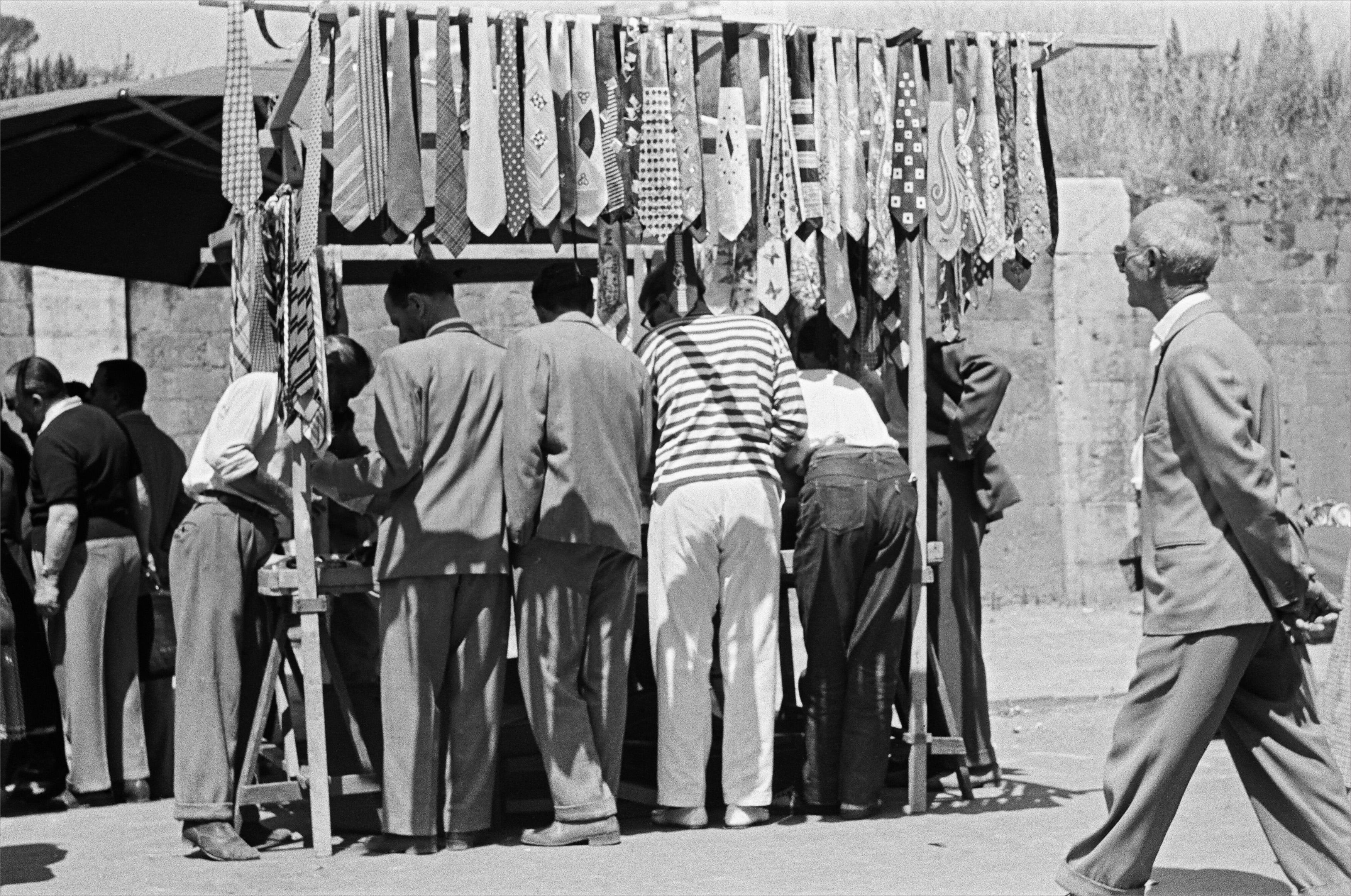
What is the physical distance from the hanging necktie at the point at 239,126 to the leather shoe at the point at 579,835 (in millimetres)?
2381

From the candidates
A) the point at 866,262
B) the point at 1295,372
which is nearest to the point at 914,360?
the point at 866,262

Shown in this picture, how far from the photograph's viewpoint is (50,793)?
7.42 meters

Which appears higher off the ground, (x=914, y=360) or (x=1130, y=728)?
(x=914, y=360)

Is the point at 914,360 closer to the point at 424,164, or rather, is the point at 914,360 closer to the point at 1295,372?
the point at 424,164

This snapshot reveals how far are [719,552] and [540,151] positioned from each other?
1.59m

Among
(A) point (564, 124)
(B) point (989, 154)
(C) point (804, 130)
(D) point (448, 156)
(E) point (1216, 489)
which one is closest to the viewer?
(E) point (1216, 489)

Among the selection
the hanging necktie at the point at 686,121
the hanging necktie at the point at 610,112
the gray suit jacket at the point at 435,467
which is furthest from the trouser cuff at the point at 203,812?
the hanging necktie at the point at 686,121

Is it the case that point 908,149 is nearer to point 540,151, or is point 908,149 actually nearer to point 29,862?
point 540,151

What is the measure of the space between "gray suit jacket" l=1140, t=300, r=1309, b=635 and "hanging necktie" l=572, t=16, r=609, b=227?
228 cm

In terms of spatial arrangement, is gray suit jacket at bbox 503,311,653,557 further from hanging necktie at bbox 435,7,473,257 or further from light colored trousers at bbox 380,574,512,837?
hanging necktie at bbox 435,7,473,257

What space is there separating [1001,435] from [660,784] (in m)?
6.93

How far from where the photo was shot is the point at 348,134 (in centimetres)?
582

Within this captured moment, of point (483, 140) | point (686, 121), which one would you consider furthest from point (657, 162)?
point (483, 140)

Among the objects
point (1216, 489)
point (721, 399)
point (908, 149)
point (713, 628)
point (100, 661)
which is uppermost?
point (908, 149)
